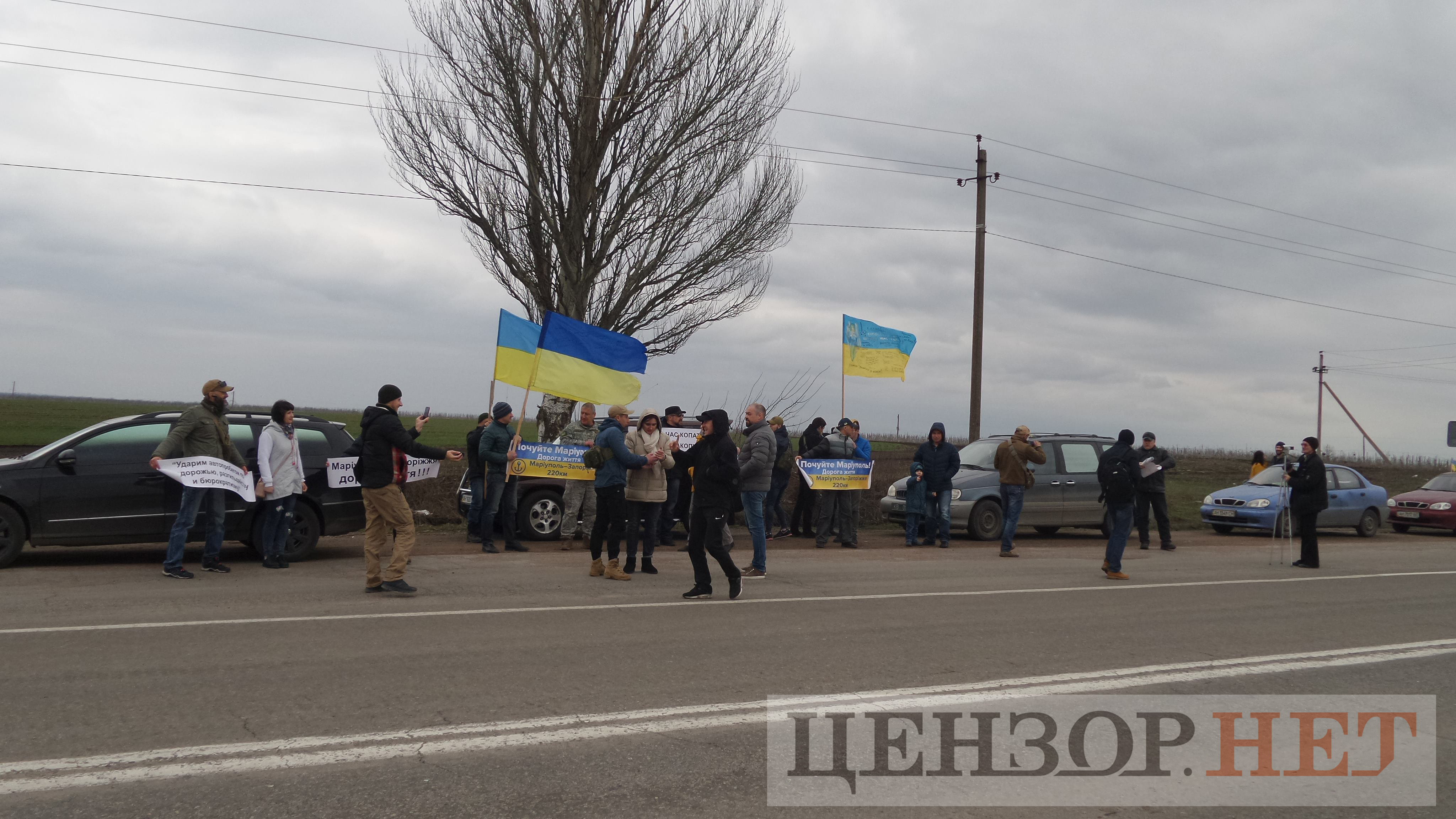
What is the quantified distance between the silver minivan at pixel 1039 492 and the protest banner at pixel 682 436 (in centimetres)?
402

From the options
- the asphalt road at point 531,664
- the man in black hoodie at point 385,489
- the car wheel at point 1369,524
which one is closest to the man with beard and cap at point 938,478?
the asphalt road at point 531,664

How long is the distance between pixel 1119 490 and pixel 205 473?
10.1 meters

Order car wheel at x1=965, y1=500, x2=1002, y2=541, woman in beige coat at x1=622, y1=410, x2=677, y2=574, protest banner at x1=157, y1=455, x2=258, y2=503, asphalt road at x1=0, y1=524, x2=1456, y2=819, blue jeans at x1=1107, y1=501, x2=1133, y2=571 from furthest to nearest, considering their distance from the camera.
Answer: car wheel at x1=965, y1=500, x2=1002, y2=541 → blue jeans at x1=1107, y1=501, x2=1133, y2=571 → woman in beige coat at x1=622, y1=410, x2=677, y2=574 → protest banner at x1=157, y1=455, x2=258, y2=503 → asphalt road at x1=0, y1=524, x2=1456, y2=819

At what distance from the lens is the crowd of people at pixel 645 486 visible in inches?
387

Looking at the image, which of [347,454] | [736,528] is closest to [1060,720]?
[347,454]

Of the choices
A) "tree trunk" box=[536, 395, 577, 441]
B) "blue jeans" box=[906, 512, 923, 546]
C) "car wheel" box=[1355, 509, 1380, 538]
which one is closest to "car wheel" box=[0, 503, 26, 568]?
"tree trunk" box=[536, 395, 577, 441]

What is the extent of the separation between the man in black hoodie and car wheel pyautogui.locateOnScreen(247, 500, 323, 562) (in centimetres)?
277

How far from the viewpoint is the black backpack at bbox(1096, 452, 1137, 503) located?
12.4 m

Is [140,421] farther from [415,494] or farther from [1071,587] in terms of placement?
[1071,587]

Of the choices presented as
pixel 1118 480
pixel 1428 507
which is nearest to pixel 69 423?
pixel 1118 480

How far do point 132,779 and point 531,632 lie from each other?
3581mm

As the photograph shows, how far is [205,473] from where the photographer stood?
1091 cm

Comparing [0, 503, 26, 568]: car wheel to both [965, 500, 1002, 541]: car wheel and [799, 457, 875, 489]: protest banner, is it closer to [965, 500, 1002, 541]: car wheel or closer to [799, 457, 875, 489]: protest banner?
[799, 457, 875, 489]: protest banner

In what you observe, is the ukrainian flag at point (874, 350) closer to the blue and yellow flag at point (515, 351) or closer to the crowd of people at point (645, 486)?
the crowd of people at point (645, 486)
